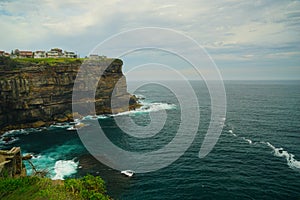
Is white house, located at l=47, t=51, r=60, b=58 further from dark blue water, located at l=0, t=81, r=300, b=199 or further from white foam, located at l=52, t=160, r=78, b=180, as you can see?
white foam, located at l=52, t=160, r=78, b=180

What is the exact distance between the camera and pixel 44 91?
260ft

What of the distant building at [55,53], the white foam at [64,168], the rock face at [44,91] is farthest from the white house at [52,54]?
the white foam at [64,168]

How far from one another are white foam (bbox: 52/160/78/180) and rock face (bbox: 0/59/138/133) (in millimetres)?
38899

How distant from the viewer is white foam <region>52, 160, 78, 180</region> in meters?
39.8

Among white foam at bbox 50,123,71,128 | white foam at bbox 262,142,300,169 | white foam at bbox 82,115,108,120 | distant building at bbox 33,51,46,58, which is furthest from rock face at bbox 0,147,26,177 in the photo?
distant building at bbox 33,51,46,58

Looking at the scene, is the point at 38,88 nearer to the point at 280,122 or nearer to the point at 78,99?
the point at 78,99

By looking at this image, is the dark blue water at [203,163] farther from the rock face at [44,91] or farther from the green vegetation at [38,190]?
the green vegetation at [38,190]

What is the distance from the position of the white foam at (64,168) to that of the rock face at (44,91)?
3890cm

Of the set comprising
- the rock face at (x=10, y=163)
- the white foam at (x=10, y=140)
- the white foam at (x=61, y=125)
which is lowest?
the white foam at (x=10, y=140)

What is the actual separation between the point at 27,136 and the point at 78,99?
2917cm

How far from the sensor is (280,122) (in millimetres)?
73562

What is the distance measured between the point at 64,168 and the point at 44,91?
46.0 m

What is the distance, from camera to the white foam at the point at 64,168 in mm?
39844

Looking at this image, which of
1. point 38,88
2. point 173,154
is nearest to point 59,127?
point 38,88
